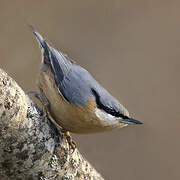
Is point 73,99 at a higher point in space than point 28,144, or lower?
higher

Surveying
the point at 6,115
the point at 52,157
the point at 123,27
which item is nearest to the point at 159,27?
the point at 123,27

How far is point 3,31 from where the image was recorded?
A: 2.70 meters

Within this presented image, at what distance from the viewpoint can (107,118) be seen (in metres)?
1.67

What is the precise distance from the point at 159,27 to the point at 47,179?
5.85ft

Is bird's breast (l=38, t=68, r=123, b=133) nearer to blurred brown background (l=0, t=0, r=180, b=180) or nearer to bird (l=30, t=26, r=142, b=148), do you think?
bird (l=30, t=26, r=142, b=148)

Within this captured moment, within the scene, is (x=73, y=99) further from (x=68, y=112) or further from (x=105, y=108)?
(x=105, y=108)

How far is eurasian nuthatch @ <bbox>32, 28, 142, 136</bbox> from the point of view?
1560mm

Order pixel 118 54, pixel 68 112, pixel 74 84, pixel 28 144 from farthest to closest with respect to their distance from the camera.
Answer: pixel 118 54 < pixel 74 84 < pixel 68 112 < pixel 28 144

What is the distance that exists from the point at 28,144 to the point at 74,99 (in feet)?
1.31

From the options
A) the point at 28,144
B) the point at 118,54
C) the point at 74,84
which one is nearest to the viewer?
the point at 28,144

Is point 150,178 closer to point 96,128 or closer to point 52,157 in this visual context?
point 96,128

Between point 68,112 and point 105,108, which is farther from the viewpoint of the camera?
point 105,108

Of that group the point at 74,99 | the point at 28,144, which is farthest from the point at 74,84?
the point at 28,144

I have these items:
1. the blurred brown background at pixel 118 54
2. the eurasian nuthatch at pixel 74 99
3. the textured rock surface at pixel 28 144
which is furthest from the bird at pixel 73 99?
the blurred brown background at pixel 118 54
